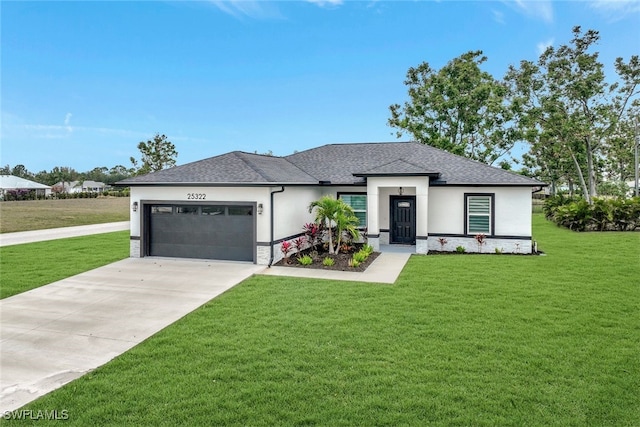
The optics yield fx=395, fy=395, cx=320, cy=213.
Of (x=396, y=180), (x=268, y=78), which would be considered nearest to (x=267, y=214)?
(x=396, y=180)

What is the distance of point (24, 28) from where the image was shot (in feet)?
67.1

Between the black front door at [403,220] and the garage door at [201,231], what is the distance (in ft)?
21.4

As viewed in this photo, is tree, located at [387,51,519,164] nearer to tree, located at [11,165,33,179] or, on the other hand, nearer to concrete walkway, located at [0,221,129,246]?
concrete walkway, located at [0,221,129,246]

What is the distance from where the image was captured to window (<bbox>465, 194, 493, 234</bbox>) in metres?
15.3

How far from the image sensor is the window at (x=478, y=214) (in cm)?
1534

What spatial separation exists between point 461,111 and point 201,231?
24456mm

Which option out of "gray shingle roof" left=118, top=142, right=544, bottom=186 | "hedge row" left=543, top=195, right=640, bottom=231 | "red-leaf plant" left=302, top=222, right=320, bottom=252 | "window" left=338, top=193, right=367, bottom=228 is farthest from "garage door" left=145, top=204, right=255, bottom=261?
"hedge row" left=543, top=195, right=640, bottom=231

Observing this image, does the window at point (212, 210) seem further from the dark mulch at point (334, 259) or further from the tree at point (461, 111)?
the tree at point (461, 111)

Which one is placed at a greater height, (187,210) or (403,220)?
(187,210)

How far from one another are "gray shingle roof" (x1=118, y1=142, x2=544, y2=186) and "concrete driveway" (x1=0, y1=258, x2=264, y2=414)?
309cm

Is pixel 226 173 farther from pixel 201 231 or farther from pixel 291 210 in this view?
pixel 291 210

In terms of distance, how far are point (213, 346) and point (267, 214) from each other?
683 cm

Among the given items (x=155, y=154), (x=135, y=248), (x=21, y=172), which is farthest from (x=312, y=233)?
(x=21, y=172)

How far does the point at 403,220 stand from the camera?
1675cm
